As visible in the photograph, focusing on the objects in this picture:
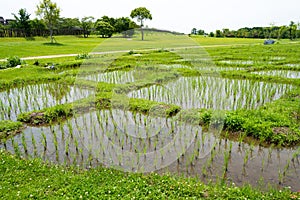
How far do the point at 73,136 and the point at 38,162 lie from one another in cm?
158

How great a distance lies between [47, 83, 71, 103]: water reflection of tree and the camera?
405 inches

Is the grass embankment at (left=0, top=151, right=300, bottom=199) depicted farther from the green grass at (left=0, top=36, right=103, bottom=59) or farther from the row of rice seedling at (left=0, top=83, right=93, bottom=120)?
the green grass at (left=0, top=36, right=103, bottom=59)

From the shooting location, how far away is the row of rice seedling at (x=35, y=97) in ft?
28.1

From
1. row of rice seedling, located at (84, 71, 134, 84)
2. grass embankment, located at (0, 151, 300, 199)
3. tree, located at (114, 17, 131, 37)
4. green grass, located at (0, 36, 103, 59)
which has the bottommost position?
grass embankment, located at (0, 151, 300, 199)

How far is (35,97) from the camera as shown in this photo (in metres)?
9.91

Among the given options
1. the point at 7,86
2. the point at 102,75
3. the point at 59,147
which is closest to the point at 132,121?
the point at 59,147

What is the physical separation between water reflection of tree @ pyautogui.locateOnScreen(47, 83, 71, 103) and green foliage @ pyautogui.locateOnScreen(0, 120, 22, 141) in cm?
277

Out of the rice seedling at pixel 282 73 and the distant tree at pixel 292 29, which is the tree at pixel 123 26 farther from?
the distant tree at pixel 292 29

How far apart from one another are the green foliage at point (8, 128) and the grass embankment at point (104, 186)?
2.00 meters

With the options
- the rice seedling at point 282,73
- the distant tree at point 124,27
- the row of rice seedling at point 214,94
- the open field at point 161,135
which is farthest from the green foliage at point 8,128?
the rice seedling at point 282,73

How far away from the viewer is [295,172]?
4.94 m

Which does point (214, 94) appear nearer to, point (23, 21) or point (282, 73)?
point (282, 73)

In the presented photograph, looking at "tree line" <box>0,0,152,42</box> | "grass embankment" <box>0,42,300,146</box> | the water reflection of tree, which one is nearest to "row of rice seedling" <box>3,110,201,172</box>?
"grass embankment" <box>0,42,300,146</box>

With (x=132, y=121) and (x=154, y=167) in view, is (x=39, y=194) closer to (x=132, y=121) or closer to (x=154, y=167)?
(x=154, y=167)
